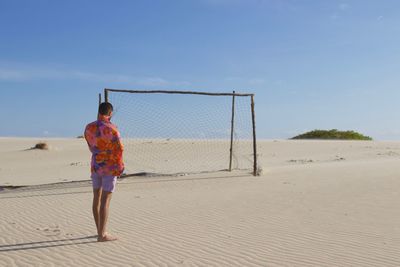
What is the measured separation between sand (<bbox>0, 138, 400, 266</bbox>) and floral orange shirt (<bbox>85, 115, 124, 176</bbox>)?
109 cm

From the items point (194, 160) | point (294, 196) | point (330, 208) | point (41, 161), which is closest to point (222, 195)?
point (294, 196)

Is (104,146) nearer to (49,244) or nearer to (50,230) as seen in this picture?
(49,244)

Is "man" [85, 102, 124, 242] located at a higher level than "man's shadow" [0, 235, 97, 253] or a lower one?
higher

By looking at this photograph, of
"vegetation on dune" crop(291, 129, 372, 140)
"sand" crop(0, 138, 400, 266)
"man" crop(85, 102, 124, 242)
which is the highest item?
"vegetation on dune" crop(291, 129, 372, 140)

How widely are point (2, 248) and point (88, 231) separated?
146 cm

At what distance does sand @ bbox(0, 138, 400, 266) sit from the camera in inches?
251

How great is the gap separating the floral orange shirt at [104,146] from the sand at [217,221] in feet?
3.57

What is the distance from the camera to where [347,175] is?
1563 centimetres

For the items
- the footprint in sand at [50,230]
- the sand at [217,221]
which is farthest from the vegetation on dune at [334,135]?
the footprint in sand at [50,230]

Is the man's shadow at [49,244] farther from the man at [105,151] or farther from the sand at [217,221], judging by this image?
the man at [105,151]

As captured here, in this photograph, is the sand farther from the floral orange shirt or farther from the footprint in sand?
the floral orange shirt

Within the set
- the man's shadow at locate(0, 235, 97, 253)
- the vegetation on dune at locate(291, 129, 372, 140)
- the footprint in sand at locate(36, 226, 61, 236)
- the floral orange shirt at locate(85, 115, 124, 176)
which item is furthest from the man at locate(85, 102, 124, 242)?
the vegetation on dune at locate(291, 129, 372, 140)

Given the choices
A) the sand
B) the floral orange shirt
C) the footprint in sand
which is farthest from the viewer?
the footprint in sand

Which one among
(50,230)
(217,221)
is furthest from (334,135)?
(50,230)
